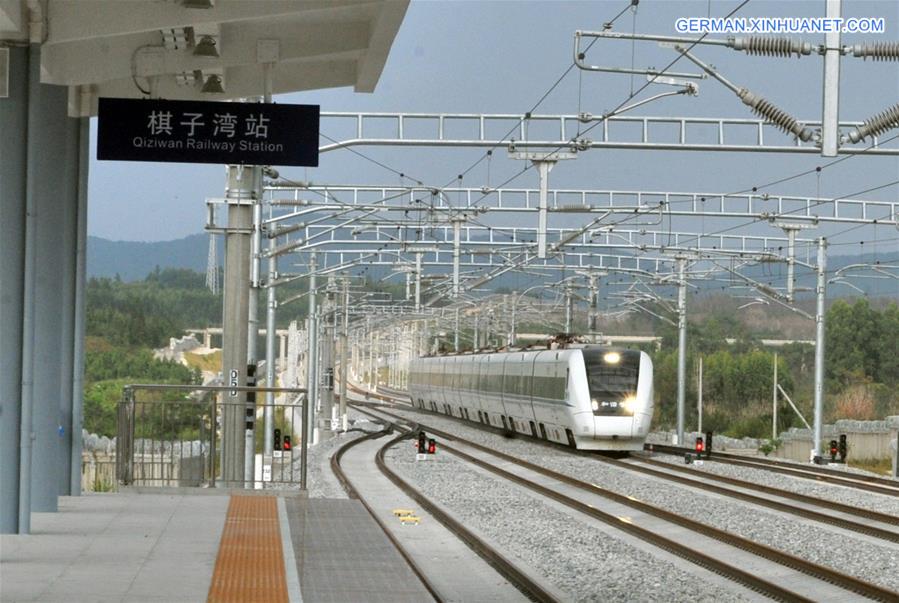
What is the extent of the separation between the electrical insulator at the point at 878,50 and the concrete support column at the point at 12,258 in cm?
778

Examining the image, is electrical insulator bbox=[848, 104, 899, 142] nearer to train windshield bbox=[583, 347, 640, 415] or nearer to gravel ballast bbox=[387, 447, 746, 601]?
gravel ballast bbox=[387, 447, 746, 601]

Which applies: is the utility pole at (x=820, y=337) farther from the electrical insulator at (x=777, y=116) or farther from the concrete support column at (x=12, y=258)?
the concrete support column at (x=12, y=258)

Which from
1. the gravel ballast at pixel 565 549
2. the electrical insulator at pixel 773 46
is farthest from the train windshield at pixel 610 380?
the electrical insulator at pixel 773 46

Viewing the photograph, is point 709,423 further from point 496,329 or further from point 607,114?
point 607,114

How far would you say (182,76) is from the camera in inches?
635

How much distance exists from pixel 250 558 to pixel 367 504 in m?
11.0

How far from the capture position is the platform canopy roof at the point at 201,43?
1295cm

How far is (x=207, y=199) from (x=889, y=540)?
11.6 m

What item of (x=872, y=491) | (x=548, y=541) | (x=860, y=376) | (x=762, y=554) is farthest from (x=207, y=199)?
(x=860, y=376)

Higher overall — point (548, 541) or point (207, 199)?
point (207, 199)

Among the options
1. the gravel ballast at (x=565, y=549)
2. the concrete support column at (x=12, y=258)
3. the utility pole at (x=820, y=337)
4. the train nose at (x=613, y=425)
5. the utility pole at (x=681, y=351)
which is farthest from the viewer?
the utility pole at (x=681, y=351)

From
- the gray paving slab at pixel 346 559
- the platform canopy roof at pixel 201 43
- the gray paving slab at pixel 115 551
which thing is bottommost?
the gray paving slab at pixel 346 559

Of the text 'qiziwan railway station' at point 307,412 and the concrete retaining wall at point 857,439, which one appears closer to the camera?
the text 'qiziwan railway station' at point 307,412

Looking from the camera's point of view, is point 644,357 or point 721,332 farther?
point 721,332
